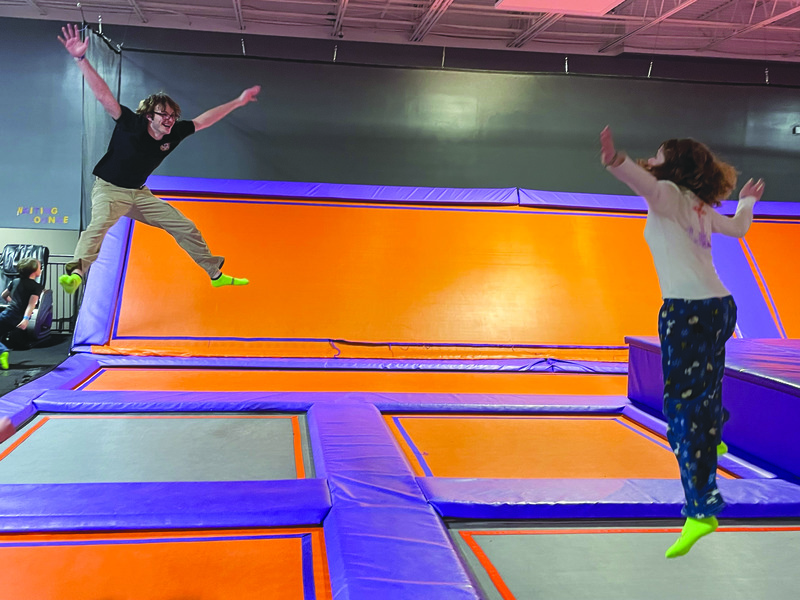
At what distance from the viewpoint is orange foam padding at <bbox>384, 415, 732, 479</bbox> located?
8.27 ft

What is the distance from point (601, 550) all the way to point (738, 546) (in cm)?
42

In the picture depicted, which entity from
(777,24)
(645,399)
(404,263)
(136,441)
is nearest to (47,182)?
(404,263)

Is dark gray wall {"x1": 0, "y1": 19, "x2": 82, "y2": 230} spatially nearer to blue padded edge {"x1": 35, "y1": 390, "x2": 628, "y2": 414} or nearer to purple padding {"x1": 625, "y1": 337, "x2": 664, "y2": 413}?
blue padded edge {"x1": 35, "y1": 390, "x2": 628, "y2": 414}

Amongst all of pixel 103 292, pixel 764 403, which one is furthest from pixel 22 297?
pixel 764 403

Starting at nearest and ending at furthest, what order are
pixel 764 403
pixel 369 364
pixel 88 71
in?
pixel 764 403, pixel 88 71, pixel 369 364

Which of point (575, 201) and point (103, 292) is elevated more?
point (575, 201)

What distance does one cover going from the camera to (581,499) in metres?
2.10

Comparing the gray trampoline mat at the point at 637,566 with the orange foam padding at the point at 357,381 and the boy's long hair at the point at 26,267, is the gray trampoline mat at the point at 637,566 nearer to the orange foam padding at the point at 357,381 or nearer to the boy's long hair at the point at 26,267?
the orange foam padding at the point at 357,381

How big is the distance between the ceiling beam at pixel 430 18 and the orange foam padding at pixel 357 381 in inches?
139

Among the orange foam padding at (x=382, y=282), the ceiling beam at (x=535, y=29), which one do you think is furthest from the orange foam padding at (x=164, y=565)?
the ceiling beam at (x=535, y=29)

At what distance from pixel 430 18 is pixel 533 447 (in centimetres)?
479

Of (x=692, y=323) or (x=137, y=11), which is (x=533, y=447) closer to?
(x=692, y=323)

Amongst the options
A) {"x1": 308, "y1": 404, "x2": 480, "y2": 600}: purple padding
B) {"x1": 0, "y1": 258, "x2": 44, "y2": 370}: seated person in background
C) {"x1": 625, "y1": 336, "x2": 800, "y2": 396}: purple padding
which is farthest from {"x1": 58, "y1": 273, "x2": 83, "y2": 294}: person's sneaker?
{"x1": 625, "y1": 336, "x2": 800, "y2": 396}: purple padding

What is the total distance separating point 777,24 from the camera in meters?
7.05
